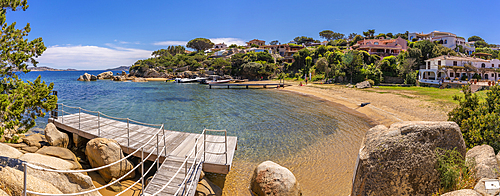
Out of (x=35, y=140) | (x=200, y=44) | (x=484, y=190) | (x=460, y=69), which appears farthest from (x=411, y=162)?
(x=200, y=44)

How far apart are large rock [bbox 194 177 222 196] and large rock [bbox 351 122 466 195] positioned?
516 cm

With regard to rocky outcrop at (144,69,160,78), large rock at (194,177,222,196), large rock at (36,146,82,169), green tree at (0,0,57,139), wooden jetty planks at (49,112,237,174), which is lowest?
large rock at (194,177,222,196)

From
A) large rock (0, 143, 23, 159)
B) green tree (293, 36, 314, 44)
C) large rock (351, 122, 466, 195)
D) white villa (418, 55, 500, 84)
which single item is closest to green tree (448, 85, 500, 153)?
large rock (351, 122, 466, 195)

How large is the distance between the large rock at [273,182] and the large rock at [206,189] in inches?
57.0

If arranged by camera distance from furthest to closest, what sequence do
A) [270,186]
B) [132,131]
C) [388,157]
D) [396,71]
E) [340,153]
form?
[396,71], [340,153], [132,131], [270,186], [388,157]

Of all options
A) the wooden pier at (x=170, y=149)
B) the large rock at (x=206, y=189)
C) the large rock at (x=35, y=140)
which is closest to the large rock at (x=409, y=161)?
the wooden pier at (x=170, y=149)

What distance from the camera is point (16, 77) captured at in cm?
689

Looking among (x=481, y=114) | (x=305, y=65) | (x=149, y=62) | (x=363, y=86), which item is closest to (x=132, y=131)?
(x=481, y=114)

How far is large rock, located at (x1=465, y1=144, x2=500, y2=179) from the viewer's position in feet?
18.0

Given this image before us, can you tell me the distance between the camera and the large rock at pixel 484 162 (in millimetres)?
5475

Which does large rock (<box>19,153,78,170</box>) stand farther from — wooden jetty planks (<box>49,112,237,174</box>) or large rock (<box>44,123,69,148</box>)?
large rock (<box>44,123,69,148</box>)

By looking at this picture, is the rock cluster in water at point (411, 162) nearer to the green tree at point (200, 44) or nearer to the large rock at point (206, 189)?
the large rock at point (206, 189)

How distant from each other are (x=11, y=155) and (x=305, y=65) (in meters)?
72.8

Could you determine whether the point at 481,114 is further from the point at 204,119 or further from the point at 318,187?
the point at 204,119
